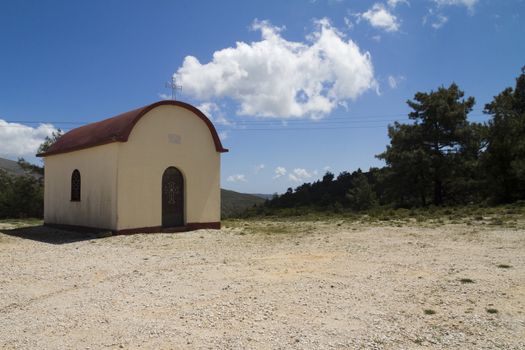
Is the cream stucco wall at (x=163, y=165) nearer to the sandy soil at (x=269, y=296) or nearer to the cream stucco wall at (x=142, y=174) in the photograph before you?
the cream stucco wall at (x=142, y=174)

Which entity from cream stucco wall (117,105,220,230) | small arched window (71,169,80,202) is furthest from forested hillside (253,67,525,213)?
small arched window (71,169,80,202)

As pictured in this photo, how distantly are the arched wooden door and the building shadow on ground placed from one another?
2.25m

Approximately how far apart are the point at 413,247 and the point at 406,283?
3687 millimetres

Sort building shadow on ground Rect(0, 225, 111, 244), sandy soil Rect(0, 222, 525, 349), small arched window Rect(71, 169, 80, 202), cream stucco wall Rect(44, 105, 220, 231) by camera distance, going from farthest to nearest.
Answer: small arched window Rect(71, 169, 80, 202), cream stucco wall Rect(44, 105, 220, 231), building shadow on ground Rect(0, 225, 111, 244), sandy soil Rect(0, 222, 525, 349)

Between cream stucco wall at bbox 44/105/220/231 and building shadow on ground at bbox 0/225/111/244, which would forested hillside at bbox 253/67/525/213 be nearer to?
cream stucco wall at bbox 44/105/220/231

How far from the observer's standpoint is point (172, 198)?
587 inches

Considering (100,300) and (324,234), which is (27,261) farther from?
(324,234)

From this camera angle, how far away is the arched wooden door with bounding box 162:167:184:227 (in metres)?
14.7

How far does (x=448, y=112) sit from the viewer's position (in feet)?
90.2

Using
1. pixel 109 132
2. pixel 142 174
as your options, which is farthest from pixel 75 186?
pixel 142 174

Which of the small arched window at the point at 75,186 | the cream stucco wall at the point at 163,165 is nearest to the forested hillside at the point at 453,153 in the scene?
the cream stucco wall at the point at 163,165

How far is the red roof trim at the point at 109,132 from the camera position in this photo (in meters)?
13.5

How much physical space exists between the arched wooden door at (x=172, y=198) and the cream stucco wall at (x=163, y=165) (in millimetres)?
190

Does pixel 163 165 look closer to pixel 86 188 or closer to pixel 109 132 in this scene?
pixel 109 132
